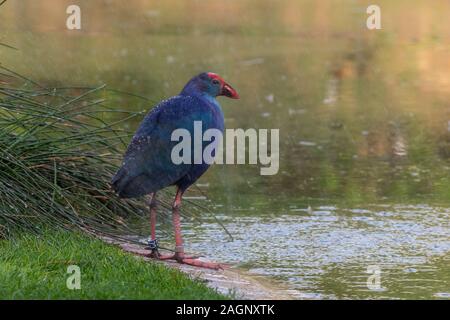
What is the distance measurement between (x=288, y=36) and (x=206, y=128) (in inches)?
448

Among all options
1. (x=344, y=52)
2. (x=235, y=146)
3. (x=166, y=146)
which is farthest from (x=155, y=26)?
(x=166, y=146)

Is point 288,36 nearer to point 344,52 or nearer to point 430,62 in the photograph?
point 344,52

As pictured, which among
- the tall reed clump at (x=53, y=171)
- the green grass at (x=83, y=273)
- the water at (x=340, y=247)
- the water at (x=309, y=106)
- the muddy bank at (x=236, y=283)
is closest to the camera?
the green grass at (x=83, y=273)

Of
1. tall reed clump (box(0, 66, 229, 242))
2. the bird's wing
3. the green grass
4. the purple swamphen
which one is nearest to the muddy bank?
the purple swamphen

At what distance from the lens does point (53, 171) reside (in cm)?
727

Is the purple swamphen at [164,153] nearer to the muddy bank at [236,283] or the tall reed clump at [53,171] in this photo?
the muddy bank at [236,283]

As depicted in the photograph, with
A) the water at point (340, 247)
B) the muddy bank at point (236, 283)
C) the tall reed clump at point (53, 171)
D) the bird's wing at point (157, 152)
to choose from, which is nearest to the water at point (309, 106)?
the water at point (340, 247)

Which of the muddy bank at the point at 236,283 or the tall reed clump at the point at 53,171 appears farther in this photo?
the tall reed clump at the point at 53,171

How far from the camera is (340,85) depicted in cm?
1416

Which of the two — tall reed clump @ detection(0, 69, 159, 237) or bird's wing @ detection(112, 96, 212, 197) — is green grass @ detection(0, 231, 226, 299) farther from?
bird's wing @ detection(112, 96, 212, 197)

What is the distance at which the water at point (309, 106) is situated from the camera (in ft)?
23.0

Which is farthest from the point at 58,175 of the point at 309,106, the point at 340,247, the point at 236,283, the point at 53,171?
the point at 309,106

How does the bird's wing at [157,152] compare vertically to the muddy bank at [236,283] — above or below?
above

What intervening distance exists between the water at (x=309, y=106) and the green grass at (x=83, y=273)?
0.82m
